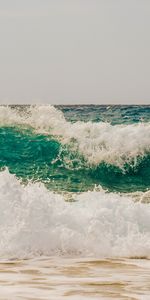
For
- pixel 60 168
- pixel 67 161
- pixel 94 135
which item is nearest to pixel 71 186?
pixel 60 168

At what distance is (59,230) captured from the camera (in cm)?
777

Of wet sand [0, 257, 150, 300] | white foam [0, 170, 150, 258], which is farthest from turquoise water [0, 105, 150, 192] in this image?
wet sand [0, 257, 150, 300]

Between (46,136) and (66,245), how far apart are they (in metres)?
9.75

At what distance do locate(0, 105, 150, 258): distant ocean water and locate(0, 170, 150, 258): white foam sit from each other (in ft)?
0.04

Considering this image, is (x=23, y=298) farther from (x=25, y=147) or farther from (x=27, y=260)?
(x=25, y=147)

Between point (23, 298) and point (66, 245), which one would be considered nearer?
point (23, 298)

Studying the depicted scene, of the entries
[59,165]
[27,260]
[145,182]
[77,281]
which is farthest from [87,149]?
[77,281]

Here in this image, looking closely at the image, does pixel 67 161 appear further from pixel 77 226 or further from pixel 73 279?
pixel 73 279

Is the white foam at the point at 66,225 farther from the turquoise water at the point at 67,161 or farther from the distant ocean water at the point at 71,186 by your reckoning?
the turquoise water at the point at 67,161

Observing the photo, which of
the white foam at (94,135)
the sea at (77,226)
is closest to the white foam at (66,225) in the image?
the sea at (77,226)

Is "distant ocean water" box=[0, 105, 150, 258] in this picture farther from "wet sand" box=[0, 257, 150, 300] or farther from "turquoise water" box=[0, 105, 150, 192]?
"wet sand" box=[0, 257, 150, 300]

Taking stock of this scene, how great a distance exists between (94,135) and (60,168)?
6.98ft

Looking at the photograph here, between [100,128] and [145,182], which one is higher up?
[100,128]

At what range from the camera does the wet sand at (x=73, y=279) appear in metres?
5.29
